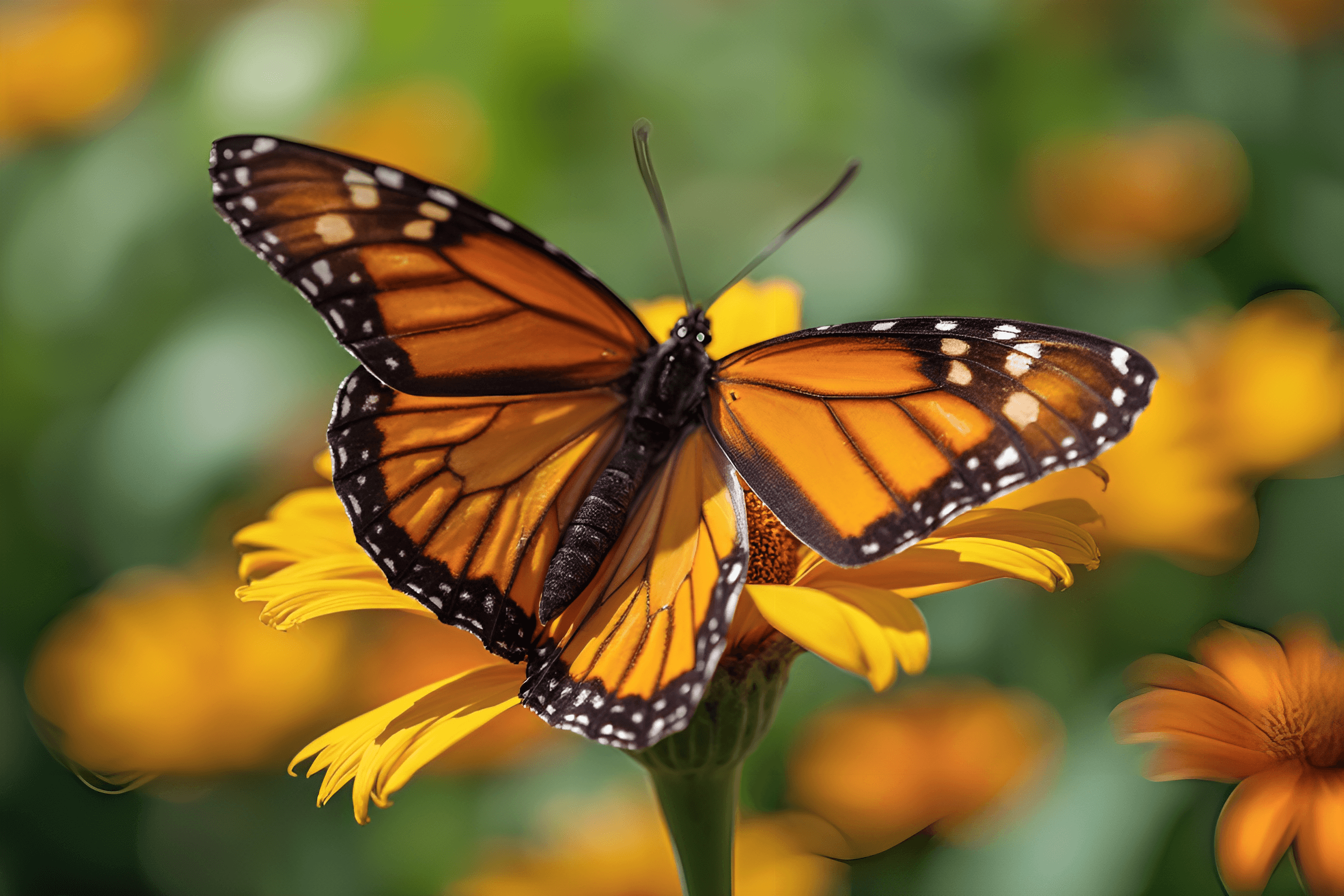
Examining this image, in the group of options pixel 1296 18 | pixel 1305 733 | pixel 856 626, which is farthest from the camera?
pixel 1296 18

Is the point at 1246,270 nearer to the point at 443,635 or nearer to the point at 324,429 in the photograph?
the point at 443,635

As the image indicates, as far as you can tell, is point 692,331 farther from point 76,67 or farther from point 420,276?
point 76,67

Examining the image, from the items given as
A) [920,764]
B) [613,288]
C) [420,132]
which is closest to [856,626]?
[920,764]

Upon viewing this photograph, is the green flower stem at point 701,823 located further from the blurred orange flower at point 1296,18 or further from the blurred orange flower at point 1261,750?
the blurred orange flower at point 1296,18

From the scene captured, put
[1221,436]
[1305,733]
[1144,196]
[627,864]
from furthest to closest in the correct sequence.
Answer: [1144,196]
[1221,436]
[627,864]
[1305,733]

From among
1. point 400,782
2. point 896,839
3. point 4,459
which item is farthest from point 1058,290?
point 4,459

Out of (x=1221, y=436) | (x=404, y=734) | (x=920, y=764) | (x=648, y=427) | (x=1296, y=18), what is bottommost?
(x=920, y=764)
